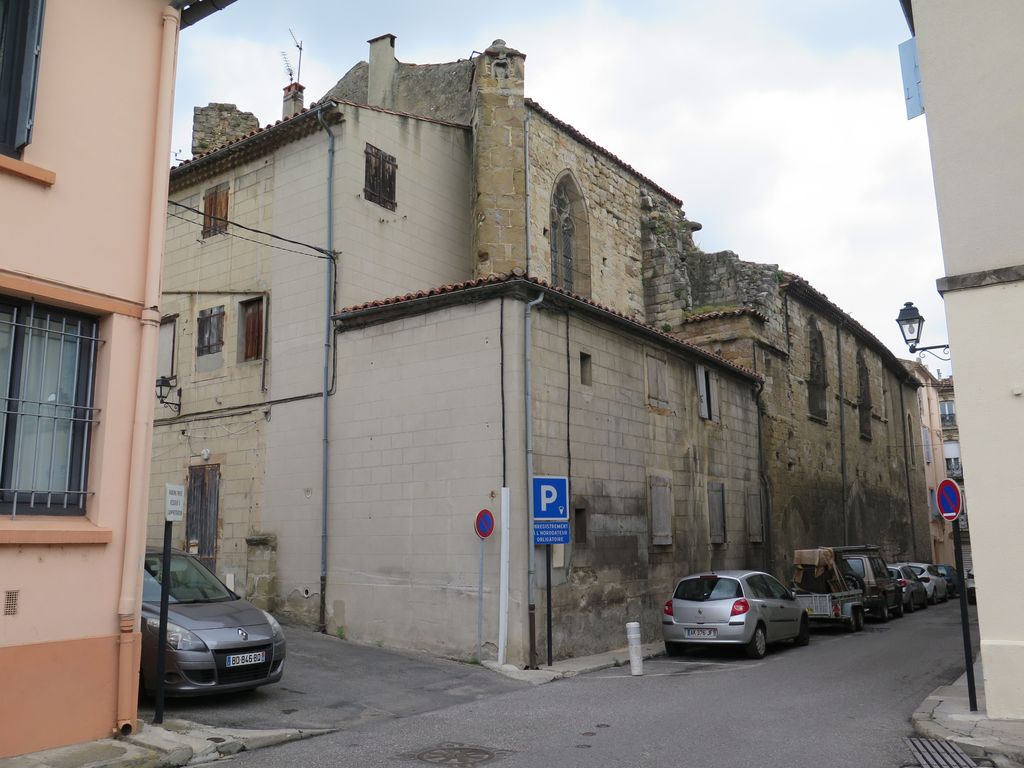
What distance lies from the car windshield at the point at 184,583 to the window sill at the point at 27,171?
14.2 feet

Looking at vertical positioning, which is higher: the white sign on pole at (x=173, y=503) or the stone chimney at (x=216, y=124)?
the stone chimney at (x=216, y=124)

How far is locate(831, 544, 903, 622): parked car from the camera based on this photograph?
20.5 metres

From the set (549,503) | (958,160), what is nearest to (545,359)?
(549,503)

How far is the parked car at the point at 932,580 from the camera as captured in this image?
1076 inches

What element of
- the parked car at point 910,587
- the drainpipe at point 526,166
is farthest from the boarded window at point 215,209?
the parked car at point 910,587

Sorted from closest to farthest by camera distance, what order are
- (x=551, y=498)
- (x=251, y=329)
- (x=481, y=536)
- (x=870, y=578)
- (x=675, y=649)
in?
(x=481, y=536) → (x=551, y=498) → (x=675, y=649) → (x=251, y=329) → (x=870, y=578)

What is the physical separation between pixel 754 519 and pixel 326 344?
11.3 meters

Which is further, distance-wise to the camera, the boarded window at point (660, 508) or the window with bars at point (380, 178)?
the window with bars at point (380, 178)

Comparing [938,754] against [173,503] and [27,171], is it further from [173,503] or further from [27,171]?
[27,171]

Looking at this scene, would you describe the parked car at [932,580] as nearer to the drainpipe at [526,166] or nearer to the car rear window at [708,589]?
the car rear window at [708,589]

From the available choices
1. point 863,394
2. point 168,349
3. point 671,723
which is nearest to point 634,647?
point 671,723

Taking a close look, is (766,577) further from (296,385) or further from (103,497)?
(103,497)

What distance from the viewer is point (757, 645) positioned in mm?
13992

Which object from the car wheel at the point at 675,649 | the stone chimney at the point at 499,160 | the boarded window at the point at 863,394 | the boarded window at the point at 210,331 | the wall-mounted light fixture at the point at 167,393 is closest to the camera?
the car wheel at the point at 675,649
